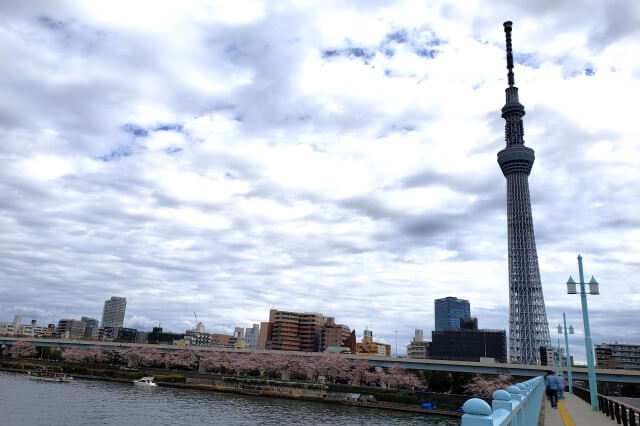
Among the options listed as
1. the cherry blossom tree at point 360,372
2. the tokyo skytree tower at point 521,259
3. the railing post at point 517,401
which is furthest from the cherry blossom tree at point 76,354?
the railing post at point 517,401

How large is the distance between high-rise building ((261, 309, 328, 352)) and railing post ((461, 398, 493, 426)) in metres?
164

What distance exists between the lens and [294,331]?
165 meters

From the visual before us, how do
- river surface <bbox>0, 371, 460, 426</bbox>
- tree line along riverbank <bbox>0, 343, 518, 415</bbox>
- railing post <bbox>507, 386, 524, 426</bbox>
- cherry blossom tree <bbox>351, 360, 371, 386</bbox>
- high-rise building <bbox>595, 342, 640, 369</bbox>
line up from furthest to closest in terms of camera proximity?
high-rise building <bbox>595, 342, 640, 369</bbox>, cherry blossom tree <bbox>351, 360, 371, 386</bbox>, tree line along riverbank <bbox>0, 343, 518, 415</bbox>, river surface <bbox>0, 371, 460, 426</bbox>, railing post <bbox>507, 386, 524, 426</bbox>

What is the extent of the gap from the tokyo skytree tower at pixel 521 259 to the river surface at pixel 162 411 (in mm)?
87869

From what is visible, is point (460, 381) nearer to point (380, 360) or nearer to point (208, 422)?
point (380, 360)

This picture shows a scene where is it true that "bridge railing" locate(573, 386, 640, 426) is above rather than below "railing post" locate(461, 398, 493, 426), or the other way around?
below

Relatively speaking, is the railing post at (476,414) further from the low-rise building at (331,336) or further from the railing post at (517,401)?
the low-rise building at (331,336)

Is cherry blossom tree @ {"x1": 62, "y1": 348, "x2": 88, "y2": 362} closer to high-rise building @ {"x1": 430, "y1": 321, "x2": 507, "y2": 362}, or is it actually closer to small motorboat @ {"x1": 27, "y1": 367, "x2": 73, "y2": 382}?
small motorboat @ {"x1": 27, "y1": 367, "x2": 73, "y2": 382}

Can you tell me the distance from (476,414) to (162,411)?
58.8 meters

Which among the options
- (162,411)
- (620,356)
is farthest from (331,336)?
(162,411)

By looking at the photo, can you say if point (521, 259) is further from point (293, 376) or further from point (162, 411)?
point (162, 411)

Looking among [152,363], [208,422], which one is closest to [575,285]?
[208,422]

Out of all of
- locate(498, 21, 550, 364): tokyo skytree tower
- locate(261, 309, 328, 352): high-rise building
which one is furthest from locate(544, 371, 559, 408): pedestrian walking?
locate(261, 309, 328, 352): high-rise building

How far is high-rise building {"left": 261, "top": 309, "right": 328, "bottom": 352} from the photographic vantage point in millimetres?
162625
